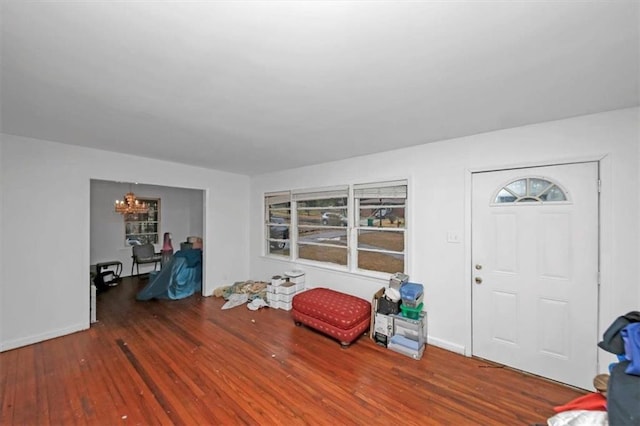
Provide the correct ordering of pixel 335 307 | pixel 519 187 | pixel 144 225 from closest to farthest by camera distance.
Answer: pixel 519 187
pixel 335 307
pixel 144 225

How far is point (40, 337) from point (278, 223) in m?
3.56

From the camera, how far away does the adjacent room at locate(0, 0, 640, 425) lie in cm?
122

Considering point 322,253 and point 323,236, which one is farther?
point 322,253

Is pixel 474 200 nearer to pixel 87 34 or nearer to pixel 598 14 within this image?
pixel 598 14

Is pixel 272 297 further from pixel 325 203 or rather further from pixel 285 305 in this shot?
pixel 325 203

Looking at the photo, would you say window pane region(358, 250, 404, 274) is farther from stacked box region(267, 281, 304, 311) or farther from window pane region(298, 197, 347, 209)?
stacked box region(267, 281, 304, 311)

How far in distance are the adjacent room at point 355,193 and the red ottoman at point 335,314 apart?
0.04 meters

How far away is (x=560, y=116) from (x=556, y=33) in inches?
A: 55.9

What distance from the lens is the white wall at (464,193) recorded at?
6.62 ft

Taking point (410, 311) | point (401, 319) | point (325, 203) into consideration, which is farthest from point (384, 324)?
point (325, 203)

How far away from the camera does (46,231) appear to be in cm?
302

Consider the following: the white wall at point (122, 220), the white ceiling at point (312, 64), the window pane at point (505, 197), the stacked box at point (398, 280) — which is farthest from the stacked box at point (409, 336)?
the white wall at point (122, 220)

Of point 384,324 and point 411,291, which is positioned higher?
point 411,291

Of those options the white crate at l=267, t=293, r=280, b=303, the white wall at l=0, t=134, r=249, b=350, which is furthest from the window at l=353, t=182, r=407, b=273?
the white wall at l=0, t=134, r=249, b=350
